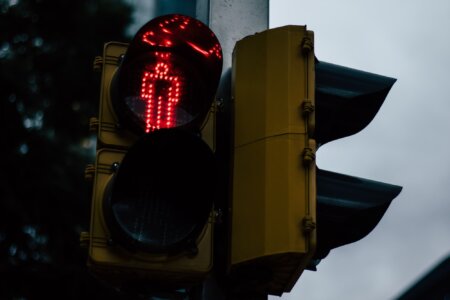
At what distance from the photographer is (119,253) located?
3.71 m

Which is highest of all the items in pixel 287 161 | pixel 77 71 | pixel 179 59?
pixel 77 71

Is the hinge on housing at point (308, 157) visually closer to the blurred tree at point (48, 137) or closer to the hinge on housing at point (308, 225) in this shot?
the hinge on housing at point (308, 225)

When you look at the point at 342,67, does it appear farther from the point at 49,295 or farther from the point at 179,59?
the point at 49,295

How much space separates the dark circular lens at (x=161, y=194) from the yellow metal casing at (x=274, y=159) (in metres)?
0.20

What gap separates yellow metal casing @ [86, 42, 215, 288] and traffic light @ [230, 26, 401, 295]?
0.12 metres

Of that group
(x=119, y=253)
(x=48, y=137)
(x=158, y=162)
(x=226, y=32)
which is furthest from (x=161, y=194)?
(x=48, y=137)

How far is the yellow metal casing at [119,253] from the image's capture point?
370 centimetres

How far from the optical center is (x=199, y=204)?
3693mm

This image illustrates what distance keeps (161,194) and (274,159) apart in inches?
15.2

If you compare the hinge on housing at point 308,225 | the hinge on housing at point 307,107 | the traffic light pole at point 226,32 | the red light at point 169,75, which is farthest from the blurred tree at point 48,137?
the hinge on housing at point 308,225

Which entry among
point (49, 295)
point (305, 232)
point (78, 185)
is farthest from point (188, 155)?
point (78, 185)

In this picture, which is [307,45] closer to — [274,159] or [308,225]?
[274,159]

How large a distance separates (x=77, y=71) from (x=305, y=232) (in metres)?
7.84

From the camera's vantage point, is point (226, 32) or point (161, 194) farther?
point (226, 32)
